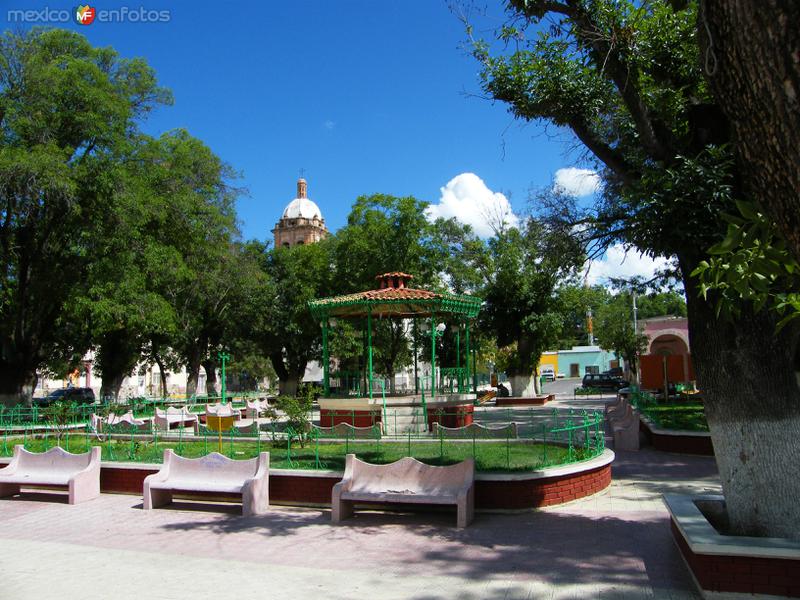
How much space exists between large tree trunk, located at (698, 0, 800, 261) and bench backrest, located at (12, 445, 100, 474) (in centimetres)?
1000

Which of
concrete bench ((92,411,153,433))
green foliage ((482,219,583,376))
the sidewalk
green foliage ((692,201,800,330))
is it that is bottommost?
the sidewalk

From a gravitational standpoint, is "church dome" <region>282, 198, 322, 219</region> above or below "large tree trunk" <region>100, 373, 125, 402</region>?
above

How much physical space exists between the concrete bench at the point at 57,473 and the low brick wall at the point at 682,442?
36.4ft

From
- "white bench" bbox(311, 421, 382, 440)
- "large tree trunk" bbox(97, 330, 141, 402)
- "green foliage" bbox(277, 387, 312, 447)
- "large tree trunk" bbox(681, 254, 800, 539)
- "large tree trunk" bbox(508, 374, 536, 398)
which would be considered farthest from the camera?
"large tree trunk" bbox(508, 374, 536, 398)

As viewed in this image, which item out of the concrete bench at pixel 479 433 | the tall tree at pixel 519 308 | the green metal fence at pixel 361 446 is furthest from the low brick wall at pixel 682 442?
the tall tree at pixel 519 308

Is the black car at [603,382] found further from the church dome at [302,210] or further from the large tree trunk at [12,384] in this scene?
the church dome at [302,210]

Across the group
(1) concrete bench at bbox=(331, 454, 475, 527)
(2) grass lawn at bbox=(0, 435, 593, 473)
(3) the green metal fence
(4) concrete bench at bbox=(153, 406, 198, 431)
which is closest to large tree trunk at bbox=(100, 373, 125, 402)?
(4) concrete bench at bbox=(153, 406, 198, 431)

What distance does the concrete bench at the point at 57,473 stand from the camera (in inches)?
387

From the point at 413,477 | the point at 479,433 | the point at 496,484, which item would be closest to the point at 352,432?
the point at 479,433

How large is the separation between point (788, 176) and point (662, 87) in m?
7.01

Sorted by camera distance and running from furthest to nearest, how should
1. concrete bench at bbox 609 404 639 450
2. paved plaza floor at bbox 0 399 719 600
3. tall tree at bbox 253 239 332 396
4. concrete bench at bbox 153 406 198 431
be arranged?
tall tree at bbox 253 239 332 396, concrete bench at bbox 153 406 198 431, concrete bench at bbox 609 404 639 450, paved plaza floor at bbox 0 399 719 600

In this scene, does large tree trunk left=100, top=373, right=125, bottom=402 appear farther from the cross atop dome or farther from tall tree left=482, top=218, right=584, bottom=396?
the cross atop dome

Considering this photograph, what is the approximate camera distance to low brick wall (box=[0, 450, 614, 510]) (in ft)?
27.6

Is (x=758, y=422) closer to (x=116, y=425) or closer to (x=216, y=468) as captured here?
(x=216, y=468)
